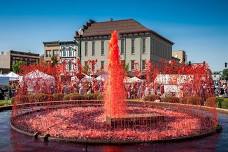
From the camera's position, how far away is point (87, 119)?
19156mm

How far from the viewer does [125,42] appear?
70875 millimetres

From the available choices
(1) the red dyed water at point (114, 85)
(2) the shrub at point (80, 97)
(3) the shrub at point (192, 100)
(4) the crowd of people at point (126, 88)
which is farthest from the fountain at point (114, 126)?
(4) the crowd of people at point (126, 88)

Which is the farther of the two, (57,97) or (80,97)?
(80,97)

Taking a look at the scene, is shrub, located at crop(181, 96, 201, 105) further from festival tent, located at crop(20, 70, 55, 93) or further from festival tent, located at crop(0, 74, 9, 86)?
festival tent, located at crop(0, 74, 9, 86)

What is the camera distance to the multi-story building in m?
69.3

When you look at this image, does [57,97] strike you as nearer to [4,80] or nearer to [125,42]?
[4,80]

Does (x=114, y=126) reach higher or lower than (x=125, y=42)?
lower

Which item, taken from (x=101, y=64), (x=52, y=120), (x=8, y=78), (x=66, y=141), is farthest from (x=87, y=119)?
(x=101, y=64)

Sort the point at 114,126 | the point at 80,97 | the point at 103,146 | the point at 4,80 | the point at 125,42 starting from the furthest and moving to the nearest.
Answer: the point at 125,42, the point at 4,80, the point at 80,97, the point at 114,126, the point at 103,146

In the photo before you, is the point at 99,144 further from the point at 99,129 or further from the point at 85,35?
the point at 85,35

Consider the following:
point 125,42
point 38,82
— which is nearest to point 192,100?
point 38,82

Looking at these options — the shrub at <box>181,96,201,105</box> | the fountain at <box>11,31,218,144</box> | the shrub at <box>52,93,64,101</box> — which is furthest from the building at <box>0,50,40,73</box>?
the fountain at <box>11,31,218,144</box>

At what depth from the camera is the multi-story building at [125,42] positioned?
227ft

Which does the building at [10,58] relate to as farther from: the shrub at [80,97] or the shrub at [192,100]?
the shrub at [192,100]
